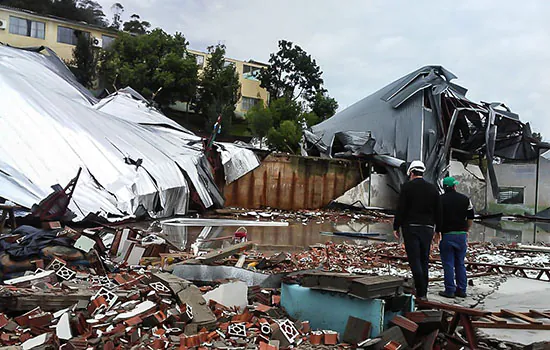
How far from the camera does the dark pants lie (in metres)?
5.20

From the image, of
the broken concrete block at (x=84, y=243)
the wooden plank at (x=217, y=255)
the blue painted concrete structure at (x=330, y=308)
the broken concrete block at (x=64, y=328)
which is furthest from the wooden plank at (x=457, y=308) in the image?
the broken concrete block at (x=84, y=243)

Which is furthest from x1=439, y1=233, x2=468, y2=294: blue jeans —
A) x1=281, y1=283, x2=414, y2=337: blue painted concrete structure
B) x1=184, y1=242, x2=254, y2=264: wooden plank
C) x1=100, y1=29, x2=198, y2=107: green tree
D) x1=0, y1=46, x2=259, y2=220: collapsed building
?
x1=100, y1=29, x2=198, y2=107: green tree

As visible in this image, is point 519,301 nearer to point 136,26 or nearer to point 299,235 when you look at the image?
point 299,235

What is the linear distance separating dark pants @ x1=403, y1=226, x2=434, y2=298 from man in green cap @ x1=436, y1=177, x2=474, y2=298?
0.47 m

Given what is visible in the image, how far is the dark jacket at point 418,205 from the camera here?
5309mm

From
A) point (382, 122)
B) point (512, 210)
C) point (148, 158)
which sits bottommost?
Answer: point (512, 210)

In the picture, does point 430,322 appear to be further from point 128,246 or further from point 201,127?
point 201,127

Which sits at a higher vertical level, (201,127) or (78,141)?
(201,127)

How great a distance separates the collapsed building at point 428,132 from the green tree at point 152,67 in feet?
41.9

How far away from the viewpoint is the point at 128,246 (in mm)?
7160

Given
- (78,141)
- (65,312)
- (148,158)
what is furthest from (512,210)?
(65,312)

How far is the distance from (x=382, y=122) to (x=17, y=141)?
16.7 metres

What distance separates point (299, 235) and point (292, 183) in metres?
7.75

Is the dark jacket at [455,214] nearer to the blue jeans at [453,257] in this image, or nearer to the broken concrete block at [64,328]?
the blue jeans at [453,257]
